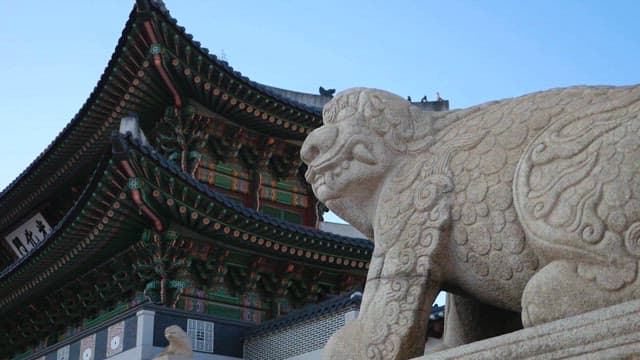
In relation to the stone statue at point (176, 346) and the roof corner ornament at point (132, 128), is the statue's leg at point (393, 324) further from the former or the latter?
the roof corner ornament at point (132, 128)

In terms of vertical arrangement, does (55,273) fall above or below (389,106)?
above

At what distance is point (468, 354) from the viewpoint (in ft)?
8.71

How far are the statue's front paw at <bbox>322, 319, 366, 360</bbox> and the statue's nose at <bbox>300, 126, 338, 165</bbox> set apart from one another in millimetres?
698

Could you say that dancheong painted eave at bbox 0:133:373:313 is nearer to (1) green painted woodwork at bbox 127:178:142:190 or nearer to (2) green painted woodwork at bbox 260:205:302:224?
(1) green painted woodwork at bbox 127:178:142:190

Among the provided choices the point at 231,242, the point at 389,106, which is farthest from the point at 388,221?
the point at 231,242

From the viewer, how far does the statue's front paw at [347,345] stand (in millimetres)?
3051

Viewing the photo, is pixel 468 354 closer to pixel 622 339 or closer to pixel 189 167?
pixel 622 339

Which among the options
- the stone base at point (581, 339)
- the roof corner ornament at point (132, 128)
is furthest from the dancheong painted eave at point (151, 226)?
the stone base at point (581, 339)

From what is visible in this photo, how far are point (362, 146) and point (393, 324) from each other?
0.71 m

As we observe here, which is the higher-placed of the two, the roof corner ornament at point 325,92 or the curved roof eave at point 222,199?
the roof corner ornament at point 325,92

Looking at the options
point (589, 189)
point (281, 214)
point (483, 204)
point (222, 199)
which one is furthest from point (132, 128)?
point (589, 189)

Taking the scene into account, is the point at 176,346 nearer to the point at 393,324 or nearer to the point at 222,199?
the point at 222,199

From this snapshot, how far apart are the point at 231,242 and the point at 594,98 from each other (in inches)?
510

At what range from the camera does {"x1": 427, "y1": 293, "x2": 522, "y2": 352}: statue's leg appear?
3256mm
